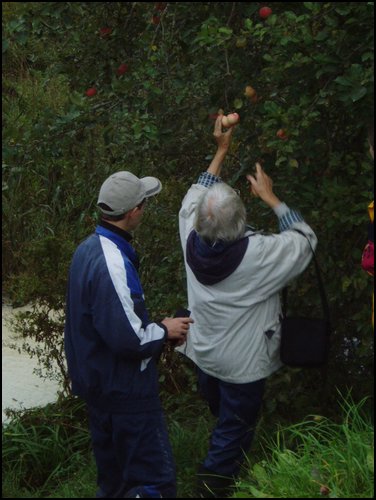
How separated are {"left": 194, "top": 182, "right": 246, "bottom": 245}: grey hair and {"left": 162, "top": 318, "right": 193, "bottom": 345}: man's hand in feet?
1.15

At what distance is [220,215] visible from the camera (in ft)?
14.2

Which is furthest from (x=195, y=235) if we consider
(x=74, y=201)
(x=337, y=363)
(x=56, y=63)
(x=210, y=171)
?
(x=74, y=201)

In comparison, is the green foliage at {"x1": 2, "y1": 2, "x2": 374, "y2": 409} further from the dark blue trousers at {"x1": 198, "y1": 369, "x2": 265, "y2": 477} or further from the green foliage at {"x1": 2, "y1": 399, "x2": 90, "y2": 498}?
the green foliage at {"x1": 2, "y1": 399, "x2": 90, "y2": 498}

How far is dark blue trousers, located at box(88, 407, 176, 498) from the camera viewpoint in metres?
4.20

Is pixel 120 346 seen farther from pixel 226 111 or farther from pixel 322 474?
pixel 226 111

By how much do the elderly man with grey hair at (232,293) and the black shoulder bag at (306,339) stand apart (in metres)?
0.08

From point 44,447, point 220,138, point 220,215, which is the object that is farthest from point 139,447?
point 44,447

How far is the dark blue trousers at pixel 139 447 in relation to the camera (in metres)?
4.20

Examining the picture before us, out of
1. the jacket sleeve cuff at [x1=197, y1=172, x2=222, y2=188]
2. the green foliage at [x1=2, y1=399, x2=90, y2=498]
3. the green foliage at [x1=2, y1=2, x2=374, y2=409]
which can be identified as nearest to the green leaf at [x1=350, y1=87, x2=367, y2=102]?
the green foliage at [x1=2, y1=2, x2=374, y2=409]

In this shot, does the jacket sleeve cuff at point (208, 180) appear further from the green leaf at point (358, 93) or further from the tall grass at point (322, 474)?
the tall grass at point (322, 474)

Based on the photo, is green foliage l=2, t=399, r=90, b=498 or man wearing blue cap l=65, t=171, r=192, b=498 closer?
man wearing blue cap l=65, t=171, r=192, b=498

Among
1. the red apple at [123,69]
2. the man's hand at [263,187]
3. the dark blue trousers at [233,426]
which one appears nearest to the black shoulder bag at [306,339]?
the dark blue trousers at [233,426]

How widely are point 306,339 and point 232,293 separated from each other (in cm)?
37

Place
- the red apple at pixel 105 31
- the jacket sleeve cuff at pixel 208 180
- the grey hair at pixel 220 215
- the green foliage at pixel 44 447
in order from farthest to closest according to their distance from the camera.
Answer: the green foliage at pixel 44 447, the red apple at pixel 105 31, the jacket sleeve cuff at pixel 208 180, the grey hair at pixel 220 215
